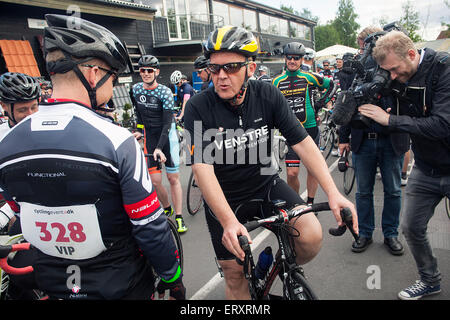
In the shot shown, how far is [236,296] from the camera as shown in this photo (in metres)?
2.54

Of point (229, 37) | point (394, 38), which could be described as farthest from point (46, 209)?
point (394, 38)

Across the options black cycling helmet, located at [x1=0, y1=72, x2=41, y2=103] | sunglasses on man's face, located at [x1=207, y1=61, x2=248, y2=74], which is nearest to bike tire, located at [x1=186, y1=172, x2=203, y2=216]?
black cycling helmet, located at [x1=0, y1=72, x2=41, y2=103]

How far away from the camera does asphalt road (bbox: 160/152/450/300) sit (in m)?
3.12

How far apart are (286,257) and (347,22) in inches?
3849

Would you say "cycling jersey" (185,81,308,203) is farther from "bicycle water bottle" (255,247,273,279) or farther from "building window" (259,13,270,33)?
Result: "building window" (259,13,270,33)

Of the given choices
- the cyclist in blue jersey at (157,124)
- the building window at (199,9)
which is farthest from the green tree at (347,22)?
the cyclist in blue jersey at (157,124)

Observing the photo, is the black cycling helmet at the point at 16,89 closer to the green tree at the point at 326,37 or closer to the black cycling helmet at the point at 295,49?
the black cycling helmet at the point at 295,49

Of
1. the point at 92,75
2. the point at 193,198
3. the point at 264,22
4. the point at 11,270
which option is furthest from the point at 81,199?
the point at 264,22

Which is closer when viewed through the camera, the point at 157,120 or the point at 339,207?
the point at 339,207

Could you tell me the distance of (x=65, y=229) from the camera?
146 cm

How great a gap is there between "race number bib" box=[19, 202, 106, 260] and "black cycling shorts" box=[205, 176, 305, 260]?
1.12 metres

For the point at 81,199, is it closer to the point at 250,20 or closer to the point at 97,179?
the point at 97,179

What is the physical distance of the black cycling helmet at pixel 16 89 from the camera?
3201 millimetres

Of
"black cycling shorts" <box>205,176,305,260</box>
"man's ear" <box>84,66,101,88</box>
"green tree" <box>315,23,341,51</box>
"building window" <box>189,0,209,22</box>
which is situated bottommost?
"black cycling shorts" <box>205,176,305,260</box>
